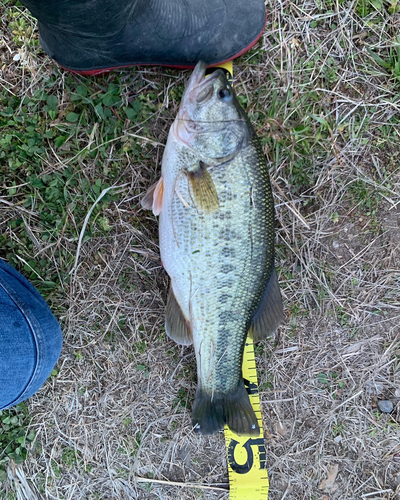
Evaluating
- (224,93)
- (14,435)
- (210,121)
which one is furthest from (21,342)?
(224,93)

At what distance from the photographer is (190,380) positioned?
2494 millimetres

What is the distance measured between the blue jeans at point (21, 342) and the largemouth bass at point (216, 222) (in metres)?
0.86

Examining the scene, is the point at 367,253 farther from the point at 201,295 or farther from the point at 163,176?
the point at 163,176

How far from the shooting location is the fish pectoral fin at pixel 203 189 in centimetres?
188

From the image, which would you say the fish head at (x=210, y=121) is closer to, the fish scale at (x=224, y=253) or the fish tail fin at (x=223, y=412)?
the fish scale at (x=224, y=253)

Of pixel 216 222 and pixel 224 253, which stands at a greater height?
pixel 216 222

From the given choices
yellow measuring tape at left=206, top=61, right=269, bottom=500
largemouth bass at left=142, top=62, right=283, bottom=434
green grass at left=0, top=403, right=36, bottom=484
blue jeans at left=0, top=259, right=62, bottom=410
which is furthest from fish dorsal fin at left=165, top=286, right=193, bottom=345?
green grass at left=0, top=403, right=36, bottom=484

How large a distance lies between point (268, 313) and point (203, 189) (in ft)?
2.90

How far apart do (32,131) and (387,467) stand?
3.48 meters

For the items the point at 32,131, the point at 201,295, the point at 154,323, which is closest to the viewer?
the point at 201,295

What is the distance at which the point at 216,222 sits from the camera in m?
1.90

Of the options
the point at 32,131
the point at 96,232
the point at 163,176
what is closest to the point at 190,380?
the point at 96,232

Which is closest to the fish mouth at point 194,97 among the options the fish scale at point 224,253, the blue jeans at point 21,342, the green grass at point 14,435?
the fish scale at point 224,253

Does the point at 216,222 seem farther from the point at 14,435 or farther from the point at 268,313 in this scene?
the point at 14,435
